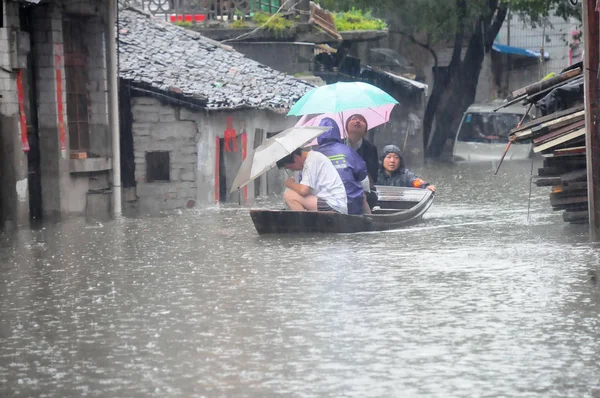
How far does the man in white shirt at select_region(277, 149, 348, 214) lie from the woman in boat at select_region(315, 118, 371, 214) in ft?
0.60

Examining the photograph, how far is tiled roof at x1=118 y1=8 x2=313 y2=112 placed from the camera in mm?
23219

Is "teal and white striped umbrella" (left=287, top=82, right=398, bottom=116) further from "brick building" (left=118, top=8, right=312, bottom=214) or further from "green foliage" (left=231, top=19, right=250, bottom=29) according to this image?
"green foliage" (left=231, top=19, right=250, bottom=29)

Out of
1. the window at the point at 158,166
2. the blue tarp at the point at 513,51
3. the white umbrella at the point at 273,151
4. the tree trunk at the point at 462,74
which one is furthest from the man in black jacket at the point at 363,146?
the blue tarp at the point at 513,51

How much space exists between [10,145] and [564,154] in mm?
8081

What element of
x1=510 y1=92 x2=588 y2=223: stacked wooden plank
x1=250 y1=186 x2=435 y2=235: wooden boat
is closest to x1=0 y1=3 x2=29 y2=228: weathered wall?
x1=250 y1=186 x2=435 y2=235: wooden boat

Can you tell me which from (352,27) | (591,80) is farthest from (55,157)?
(352,27)

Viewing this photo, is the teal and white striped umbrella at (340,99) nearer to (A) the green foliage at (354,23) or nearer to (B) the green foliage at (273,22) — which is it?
(B) the green foliage at (273,22)

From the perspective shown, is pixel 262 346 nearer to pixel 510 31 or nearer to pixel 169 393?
pixel 169 393

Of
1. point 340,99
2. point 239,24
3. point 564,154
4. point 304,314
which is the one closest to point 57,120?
point 340,99

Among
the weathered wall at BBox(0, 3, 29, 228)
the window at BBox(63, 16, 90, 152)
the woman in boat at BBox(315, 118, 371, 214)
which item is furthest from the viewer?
the window at BBox(63, 16, 90, 152)

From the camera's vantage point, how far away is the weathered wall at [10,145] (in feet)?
57.4

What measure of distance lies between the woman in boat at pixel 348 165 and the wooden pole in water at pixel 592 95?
114 inches

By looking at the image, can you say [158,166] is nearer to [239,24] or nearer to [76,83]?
[76,83]

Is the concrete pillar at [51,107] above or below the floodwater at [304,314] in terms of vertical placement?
above
